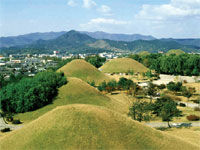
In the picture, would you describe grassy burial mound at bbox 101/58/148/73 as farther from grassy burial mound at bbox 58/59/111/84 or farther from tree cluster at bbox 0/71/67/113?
tree cluster at bbox 0/71/67/113

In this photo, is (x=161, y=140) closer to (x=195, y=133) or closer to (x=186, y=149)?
(x=186, y=149)

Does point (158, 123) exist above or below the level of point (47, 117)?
below

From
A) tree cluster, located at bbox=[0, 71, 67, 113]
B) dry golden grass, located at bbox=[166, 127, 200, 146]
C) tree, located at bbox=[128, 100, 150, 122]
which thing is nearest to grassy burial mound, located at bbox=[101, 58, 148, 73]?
tree cluster, located at bbox=[0, 71, 67, 113]

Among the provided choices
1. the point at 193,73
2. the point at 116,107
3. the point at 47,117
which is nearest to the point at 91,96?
the point at 116,107

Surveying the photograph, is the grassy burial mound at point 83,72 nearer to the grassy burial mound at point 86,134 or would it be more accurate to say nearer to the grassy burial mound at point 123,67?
the grassy burial mound at point 123,67

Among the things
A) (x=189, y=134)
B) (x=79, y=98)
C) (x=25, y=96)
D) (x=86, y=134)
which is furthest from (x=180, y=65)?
(x=86, y=134)

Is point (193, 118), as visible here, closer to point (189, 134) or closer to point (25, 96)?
point (189, 134)
